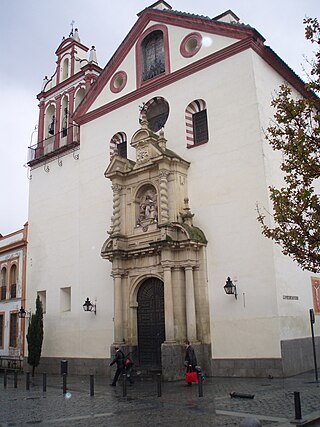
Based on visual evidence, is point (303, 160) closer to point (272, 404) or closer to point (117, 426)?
point (272, 404)

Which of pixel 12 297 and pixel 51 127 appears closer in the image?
pixel 51 127

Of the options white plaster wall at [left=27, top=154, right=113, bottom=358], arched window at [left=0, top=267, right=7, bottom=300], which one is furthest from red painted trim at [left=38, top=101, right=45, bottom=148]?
arched window at [left=0, top=267, right=7, bottom=300]

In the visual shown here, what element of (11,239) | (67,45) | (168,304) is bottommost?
(168,304)

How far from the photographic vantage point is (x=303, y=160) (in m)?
10.9

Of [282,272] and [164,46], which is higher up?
[164,46]

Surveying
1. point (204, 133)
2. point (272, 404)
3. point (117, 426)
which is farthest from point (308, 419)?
point (204, 133)

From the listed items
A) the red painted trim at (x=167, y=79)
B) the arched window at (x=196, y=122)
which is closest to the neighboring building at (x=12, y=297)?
the red painted trim at (x=167, y=79)

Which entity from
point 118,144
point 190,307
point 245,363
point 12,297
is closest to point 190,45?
point 118,144

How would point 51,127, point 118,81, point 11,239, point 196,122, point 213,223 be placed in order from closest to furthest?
point 213,223 → point 196,122 → point 118,81 → point 51,127 → point 11,239

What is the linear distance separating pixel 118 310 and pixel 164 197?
201 inches

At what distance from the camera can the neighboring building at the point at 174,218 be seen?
17.1 m

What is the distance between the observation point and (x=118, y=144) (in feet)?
77.6

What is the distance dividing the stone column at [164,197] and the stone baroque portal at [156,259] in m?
0.04

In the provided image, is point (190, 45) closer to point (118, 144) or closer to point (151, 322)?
point (118, 144)
